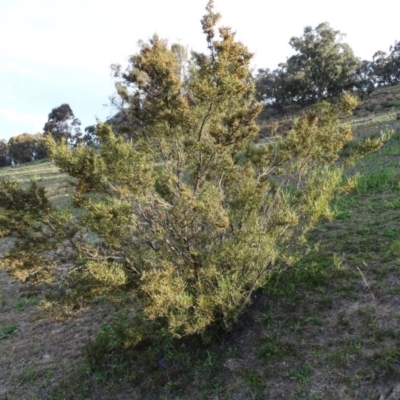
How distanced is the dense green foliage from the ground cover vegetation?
0.01 meters

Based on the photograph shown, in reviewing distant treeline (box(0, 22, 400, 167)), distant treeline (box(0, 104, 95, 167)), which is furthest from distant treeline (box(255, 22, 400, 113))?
distant treeline (box(0, 104, 95, 167))

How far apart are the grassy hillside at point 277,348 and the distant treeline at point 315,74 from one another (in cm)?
2674

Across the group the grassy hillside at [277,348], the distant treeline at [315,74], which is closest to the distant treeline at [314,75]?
the distant treeline at [315,74]

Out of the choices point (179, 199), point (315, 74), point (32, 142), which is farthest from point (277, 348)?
point (32, 142)

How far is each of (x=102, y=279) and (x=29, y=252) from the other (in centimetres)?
83

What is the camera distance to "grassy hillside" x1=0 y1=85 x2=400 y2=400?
12.1 feet

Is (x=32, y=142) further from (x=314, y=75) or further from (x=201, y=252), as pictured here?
(x=201, y=252)

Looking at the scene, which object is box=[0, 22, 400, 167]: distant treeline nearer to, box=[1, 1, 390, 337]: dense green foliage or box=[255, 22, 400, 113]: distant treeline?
box=[255, 22, 400, 113]: distant treeline

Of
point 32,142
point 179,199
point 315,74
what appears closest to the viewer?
point 179,199

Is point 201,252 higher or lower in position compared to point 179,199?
lower

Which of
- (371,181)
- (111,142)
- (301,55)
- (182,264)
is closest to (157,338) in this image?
(182,264)

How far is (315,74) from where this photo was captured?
32469 millimetres

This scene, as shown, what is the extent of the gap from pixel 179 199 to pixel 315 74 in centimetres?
3184

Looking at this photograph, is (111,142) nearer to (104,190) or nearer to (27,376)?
(104,190)
